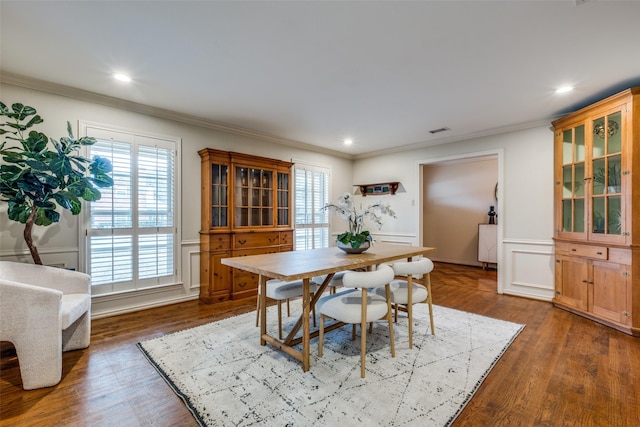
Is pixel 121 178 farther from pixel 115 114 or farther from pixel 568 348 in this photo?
pixel 568 348

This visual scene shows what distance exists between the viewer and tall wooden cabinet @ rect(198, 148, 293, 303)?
12.9 ft

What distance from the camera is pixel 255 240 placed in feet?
14.1

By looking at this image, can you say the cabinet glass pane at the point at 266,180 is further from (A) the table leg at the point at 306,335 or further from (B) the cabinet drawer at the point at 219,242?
(A) the table leg at the point at 306,335

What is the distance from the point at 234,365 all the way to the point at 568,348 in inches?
113

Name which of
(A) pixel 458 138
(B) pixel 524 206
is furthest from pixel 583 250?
(A) pixel 458 138

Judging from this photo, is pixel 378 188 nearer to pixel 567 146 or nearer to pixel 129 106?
pixel 567 146

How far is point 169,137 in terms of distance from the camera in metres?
3.80

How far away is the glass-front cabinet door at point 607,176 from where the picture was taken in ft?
10.0

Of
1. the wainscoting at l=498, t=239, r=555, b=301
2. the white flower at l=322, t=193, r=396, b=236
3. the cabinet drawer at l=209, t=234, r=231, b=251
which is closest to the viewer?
the white flower at l=322, t=193, r=396, b=236

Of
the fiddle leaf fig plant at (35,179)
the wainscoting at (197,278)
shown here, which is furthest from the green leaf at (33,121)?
the wainscoting at (197,278)

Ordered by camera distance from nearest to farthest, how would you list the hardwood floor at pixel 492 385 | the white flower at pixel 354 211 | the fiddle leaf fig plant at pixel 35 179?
the hardwood floor at pixel 492 385
the fiddle leaf fig plant at pixel 35 179
the white flower at pixel 354 211

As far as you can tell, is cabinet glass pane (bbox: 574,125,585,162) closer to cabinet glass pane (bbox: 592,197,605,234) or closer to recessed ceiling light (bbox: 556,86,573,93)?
cabinet glass pane (bbox: 592,197,605,234)

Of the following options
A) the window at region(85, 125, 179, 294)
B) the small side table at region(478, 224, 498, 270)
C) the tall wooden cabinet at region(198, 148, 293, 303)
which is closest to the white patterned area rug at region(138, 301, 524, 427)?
the tall wooden cabinet at region(198, 148, 293, 303)

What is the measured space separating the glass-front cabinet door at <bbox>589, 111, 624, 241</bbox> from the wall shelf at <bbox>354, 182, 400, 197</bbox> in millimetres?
2848
